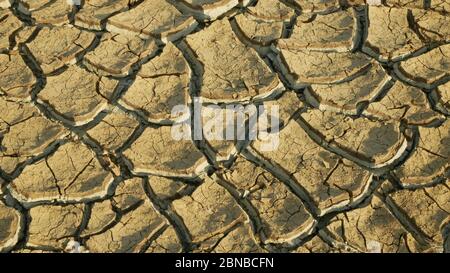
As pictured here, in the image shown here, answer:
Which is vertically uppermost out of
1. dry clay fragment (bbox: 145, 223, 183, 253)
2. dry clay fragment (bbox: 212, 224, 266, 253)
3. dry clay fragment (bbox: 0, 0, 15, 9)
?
dry clay fragment (bbox: 0, 0, 15, 9)

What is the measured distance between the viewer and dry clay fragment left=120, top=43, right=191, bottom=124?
2.90 meters

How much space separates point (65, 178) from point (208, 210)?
1.96 ft

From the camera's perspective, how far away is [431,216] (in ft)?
8.66

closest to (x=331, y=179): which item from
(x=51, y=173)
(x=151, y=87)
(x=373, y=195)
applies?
(x=373, y=195)

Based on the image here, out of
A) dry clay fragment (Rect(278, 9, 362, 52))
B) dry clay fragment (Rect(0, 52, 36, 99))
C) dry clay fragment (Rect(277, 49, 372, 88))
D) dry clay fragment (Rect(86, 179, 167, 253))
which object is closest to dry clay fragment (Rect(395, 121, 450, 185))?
dry clay fragment (Rect(277, 49, 372, 88))

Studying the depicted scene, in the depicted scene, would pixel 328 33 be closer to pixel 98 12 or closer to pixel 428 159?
pixel 428 159

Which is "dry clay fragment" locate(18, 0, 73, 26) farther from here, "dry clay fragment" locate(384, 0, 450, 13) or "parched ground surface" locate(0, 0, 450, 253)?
"dry clay fragment" locate(384, 0, 450, 13)

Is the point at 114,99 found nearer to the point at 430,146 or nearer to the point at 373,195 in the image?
the point at 373,195

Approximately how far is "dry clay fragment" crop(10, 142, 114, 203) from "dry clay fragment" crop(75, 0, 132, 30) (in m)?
0.68

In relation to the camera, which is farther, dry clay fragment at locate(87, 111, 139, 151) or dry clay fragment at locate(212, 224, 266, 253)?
dry clay fragment at locate(87, 111, 139, 151)

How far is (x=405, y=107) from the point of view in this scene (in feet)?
9.53

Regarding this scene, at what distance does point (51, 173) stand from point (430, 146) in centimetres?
156

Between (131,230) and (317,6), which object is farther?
(317,6)

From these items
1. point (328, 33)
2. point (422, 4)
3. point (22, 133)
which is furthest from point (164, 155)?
point (422, 4)
